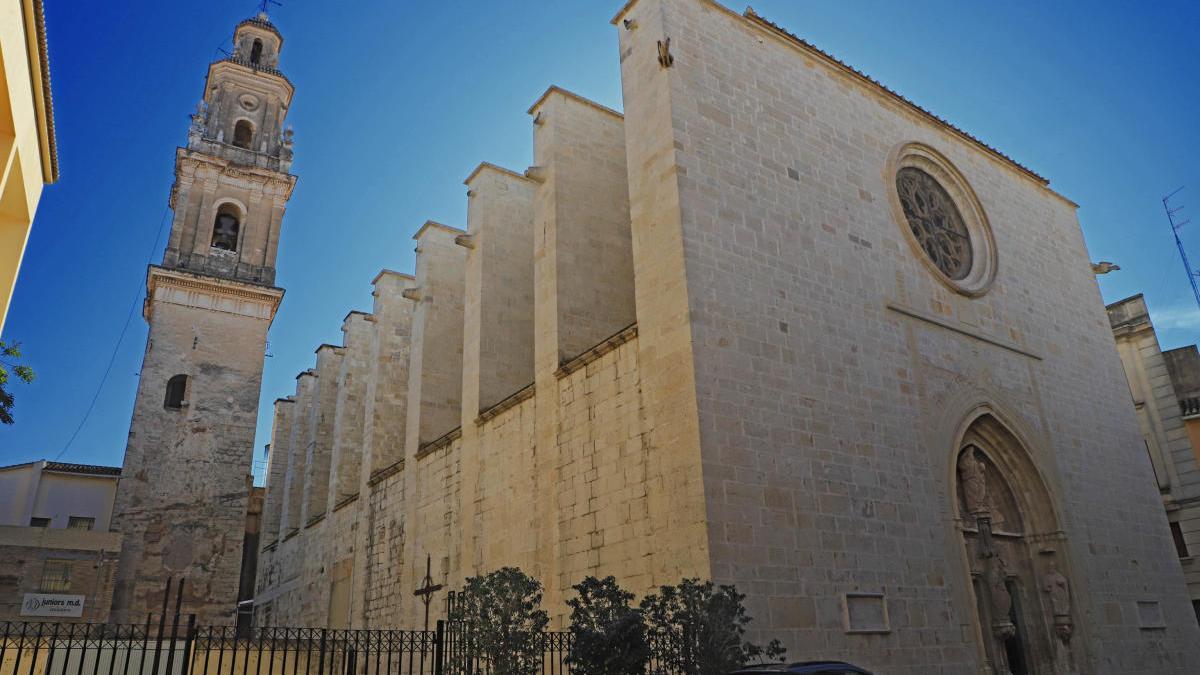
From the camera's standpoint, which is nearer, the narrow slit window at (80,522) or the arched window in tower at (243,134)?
the narrow slit window at (80,522)

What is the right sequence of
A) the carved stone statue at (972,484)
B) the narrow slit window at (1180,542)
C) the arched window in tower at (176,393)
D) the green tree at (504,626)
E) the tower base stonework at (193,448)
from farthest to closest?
the arched window in tower at (176,393) → the tower base stonework at (193,448) → the narrow slit window at (1180,542) → the carved stone statue at (972,484) → the green tree at (504,626)

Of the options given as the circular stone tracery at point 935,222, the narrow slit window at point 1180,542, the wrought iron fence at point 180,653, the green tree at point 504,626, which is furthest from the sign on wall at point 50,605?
the narrow slit window at point 1180,542

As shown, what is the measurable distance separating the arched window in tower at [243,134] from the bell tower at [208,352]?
3cm

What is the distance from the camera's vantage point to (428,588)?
40.6 ft

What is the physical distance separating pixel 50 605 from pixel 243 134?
14215 mm

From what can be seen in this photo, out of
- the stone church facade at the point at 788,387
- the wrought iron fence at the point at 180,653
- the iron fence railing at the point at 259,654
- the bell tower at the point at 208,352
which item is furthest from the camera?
the bell tower at the point at 208,352

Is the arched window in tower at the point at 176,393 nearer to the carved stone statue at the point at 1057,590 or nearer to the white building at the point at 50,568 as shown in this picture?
the white building at the point at 50,568

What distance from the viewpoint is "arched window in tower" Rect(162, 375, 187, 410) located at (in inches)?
788

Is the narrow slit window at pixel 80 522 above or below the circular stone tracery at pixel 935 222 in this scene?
below

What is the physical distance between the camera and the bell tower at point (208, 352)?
18.9 m

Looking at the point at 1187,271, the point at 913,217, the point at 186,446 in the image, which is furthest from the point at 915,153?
the point at 186,446

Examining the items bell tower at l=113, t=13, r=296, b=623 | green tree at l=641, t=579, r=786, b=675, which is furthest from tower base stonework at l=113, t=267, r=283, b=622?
green tree at l=641, t=579, r=786, b=675

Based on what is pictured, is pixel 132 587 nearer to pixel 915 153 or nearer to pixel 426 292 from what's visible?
pixel 426 292

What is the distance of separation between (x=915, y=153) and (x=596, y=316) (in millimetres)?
6119
